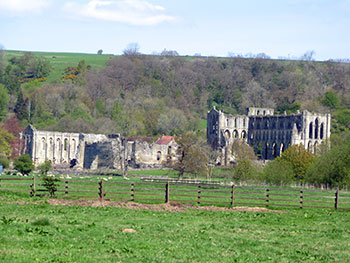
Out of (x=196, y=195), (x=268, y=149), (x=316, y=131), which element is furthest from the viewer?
(x=268, y=149)

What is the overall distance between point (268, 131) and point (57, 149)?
3405 centimetres

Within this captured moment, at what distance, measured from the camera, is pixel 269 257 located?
19.5 metres

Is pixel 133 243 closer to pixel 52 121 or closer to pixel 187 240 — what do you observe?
pixel 187 240

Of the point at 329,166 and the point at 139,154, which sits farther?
the point at 139,154

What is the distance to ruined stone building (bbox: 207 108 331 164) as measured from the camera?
356 ft

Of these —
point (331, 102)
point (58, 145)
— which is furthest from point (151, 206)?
point (331, 102)

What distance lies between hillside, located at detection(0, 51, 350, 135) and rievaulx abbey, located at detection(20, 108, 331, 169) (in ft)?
46.7

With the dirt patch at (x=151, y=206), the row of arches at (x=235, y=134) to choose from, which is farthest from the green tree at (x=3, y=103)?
the dirt patch at (x=151, y=206)

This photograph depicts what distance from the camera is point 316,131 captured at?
110 m

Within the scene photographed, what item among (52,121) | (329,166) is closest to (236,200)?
(329,166)

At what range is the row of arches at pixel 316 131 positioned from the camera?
109062 millimetres

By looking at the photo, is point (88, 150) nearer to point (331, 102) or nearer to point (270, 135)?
point (270, 135)

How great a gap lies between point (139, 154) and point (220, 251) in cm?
8920

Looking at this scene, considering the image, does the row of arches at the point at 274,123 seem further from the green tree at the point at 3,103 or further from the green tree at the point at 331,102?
the green tree at the point at 3,103
